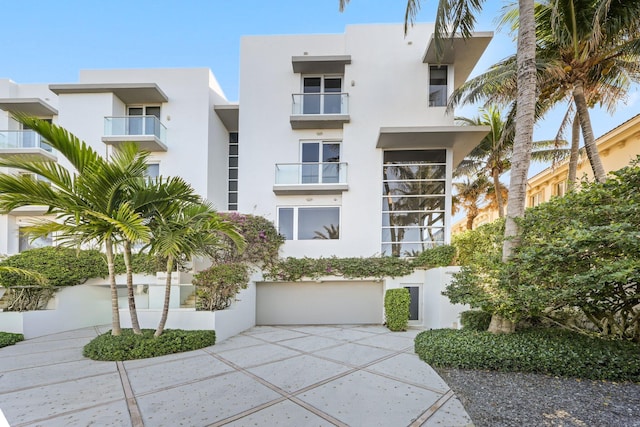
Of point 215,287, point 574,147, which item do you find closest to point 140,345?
point 215,287

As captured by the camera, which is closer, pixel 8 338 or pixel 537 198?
pixel 8 338

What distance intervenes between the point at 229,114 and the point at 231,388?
11.4 meters

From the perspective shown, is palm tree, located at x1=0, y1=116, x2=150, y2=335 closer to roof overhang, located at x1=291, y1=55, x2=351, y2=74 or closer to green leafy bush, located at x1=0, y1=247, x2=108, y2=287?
green leafy bush, located at x1=0, y1=247, x2=108, y2=287

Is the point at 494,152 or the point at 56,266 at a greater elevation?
the point at 494,152

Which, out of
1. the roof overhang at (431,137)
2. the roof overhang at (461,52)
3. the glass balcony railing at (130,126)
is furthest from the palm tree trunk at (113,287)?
the roof overhang at (461,52)

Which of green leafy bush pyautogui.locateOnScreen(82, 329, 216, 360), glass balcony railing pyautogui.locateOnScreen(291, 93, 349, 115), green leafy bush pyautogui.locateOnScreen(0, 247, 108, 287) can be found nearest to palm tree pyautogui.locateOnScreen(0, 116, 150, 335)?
green leafy bush pyautogui.locateOnScreen(82, 329, 216, 360)

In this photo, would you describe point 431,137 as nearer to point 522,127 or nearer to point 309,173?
point 522,127

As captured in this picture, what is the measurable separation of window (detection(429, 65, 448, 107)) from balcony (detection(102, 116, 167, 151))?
11.3 meters

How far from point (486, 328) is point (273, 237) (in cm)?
698

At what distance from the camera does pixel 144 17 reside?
36.4 feet

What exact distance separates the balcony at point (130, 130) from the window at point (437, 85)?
37.1 ft

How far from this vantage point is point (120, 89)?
37.0 feet

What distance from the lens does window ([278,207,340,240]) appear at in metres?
10.6

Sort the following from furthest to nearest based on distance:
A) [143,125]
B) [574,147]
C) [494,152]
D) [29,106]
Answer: [494,152] → [29,106] → [143,125] → [574,147]
